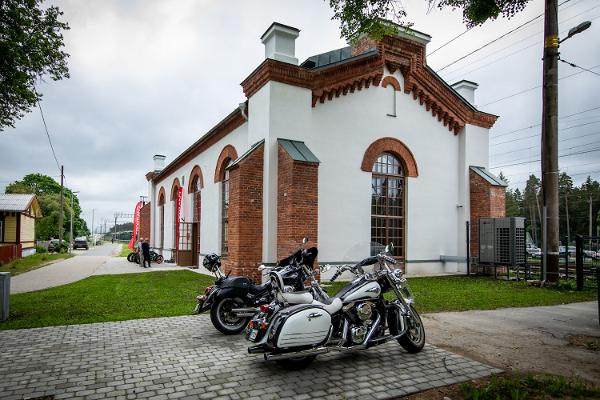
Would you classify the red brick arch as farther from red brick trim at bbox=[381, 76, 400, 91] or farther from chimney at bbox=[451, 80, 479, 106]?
chimney at bbox=[451, 80, 479, 106]

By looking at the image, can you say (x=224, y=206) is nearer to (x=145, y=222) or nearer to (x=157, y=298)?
(x=157, y=298)

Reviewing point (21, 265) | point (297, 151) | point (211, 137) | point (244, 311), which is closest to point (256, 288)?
point (244, 311)

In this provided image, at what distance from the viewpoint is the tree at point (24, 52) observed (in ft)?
29.5

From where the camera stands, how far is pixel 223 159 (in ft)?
51.5

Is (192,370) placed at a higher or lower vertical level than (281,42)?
lower

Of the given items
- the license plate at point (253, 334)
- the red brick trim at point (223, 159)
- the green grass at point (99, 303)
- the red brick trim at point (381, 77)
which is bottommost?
the green grass at point (99, 303)

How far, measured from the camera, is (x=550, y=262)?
1152 cm

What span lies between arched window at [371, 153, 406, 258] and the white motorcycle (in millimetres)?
8033

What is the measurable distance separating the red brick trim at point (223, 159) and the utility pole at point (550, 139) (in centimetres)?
1012

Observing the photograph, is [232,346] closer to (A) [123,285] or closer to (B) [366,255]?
(B) [366,255]

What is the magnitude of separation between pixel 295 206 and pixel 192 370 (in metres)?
6.22

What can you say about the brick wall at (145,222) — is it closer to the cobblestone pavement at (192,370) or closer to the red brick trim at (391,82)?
the red brick trim at (391,82)

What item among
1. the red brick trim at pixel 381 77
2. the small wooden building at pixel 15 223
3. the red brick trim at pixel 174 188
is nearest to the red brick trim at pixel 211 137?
the red brick trim at pixel 174 188

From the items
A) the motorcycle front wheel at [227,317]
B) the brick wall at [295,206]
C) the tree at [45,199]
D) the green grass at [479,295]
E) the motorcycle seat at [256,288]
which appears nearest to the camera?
the motorcycle front wheel at [227,317]
